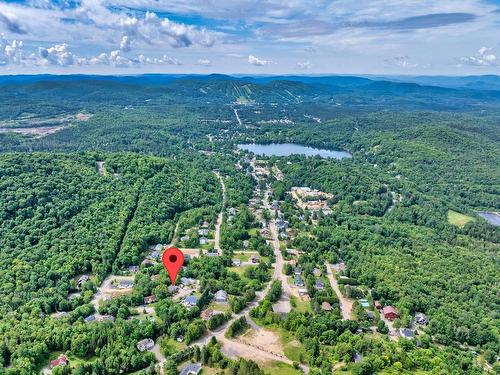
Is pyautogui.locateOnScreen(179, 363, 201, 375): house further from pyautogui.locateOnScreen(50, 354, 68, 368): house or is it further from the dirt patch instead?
pyautogui.locateOnScreen(50, 354, 68, 368): house

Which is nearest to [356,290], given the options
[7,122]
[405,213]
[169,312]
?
[169,312]

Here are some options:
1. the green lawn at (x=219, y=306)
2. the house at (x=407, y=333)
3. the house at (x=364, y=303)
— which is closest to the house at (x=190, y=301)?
the green lawn at (x=219, y=306)

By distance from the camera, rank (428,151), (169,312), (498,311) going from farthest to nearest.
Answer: (428,151) < (498,311) < (169,312)

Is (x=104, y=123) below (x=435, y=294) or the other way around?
the other way around

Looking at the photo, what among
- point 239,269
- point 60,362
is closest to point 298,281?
point 239,269

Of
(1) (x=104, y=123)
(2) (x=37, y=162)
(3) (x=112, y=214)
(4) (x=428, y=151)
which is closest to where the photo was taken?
(3) (x=112, y=214)

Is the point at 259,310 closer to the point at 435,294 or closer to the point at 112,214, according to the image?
the point at 435,294
